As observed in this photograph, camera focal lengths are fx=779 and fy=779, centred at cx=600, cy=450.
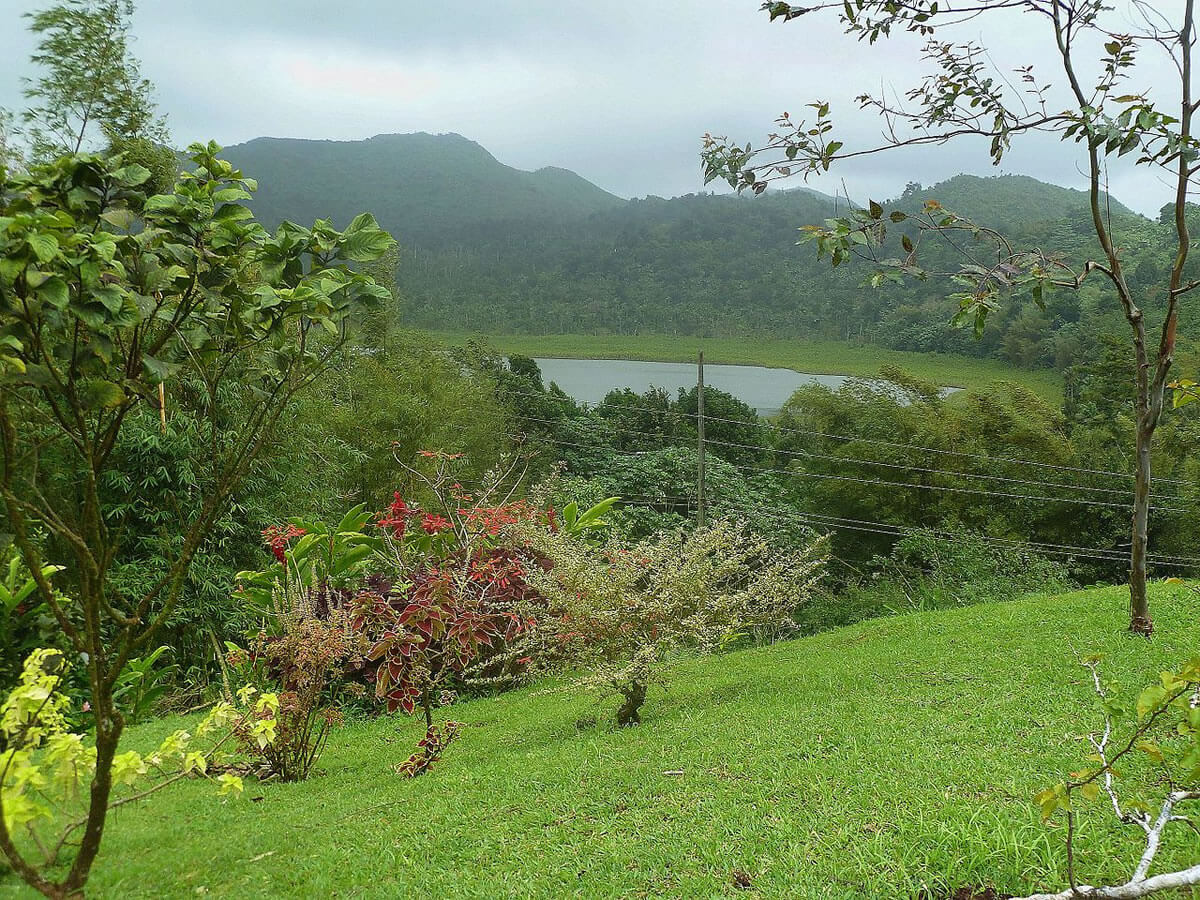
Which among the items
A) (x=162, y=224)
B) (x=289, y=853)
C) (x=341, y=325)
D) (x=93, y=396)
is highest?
(x=162, y=224)

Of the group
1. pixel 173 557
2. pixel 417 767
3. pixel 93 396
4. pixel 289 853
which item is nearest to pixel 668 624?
pixel 417 767

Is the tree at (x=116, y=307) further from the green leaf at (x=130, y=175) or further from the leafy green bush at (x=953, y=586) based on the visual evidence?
the leafy green bush at (x=953, y=586)

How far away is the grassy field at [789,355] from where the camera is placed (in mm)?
19000

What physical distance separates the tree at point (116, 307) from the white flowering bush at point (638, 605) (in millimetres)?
2279

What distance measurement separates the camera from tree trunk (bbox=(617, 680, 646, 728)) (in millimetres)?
4355

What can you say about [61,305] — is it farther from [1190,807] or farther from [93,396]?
[1190,807]

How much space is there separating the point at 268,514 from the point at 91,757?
6408 mm

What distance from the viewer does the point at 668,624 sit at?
435 cm

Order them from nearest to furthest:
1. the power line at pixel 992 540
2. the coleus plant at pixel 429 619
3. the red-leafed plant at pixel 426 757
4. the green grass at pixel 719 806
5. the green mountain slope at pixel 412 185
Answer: the green grass at pixel 719 806, the red-leafed plant at pixel 426 757, the coleus plant at pixel 429 619, the power line at pixel 992 540, the green mountain slope at pixel 412 185

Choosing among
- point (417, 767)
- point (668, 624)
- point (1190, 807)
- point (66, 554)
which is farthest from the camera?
point (66, 554)

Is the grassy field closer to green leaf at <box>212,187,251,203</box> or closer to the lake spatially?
the lake

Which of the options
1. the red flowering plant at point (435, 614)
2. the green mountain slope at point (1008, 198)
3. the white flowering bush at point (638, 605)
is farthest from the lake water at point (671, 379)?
the white flowering bush at point (638, 605)

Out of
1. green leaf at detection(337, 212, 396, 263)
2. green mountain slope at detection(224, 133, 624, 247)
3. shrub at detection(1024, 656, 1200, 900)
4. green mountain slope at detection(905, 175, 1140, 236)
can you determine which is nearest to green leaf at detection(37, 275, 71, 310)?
green leaf at detection(337, 212, 396, 263)

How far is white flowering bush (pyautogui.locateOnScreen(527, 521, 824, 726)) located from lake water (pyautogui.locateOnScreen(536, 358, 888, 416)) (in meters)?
13.7
